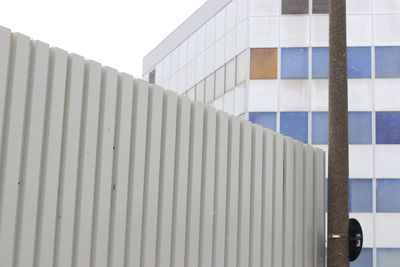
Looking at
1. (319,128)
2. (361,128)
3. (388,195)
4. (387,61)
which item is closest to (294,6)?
(387,61)

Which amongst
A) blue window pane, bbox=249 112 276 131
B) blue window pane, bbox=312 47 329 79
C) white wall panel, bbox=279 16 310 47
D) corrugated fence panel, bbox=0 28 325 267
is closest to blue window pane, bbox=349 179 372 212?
blue window pane, bbox=249 112 276 131

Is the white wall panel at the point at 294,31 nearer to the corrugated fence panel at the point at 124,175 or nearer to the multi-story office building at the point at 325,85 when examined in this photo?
the multi-story office building at the point at 325,85

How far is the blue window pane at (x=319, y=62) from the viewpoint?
4662cm

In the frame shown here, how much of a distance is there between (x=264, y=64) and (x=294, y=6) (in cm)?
393

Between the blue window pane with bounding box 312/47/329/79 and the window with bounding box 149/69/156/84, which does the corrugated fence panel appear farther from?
the window with bounding box 149/69/156/84

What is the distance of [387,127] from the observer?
149 feet

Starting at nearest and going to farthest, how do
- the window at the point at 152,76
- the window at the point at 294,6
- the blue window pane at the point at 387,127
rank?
the blue window pane at the point at 387,127, the window at the point at 294,6, the window at the point at 152,76

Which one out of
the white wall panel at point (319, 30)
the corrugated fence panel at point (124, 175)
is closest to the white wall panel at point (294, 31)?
the white wall panel at point (319, 30)

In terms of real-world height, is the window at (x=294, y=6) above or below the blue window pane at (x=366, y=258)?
above

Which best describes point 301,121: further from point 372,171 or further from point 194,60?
point 194,60

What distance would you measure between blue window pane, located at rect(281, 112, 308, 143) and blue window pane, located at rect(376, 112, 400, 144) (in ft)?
13.7

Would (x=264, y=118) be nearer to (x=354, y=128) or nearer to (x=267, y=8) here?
(x=354, y=128)

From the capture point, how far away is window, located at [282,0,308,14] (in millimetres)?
47219

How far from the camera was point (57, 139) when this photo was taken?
6391mm
